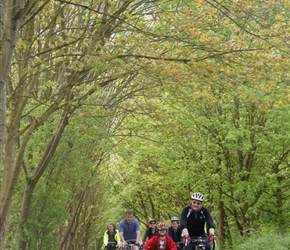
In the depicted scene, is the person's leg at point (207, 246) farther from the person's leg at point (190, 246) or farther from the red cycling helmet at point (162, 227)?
the red cycling helmet at point (162, 227)

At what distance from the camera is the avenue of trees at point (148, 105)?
11867mm

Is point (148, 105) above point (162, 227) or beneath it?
above

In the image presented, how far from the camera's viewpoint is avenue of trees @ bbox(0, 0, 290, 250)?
11.9m

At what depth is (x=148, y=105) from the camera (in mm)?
18578

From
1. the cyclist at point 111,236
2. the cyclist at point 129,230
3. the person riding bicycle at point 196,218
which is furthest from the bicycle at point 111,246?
the person riding bicycle at point 196,218

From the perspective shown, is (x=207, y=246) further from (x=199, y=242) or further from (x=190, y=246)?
(x=190, y=246)

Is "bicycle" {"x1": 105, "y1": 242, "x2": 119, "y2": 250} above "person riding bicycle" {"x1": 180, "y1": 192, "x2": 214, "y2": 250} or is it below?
above

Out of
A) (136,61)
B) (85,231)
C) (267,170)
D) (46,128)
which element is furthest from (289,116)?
(85,231)

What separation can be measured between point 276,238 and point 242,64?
24.8 feet

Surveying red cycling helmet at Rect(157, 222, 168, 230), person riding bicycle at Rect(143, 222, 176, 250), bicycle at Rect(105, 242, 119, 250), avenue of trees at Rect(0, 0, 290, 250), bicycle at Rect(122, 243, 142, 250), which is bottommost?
person riding bicycle at Rect(143, 222, 176, 250)

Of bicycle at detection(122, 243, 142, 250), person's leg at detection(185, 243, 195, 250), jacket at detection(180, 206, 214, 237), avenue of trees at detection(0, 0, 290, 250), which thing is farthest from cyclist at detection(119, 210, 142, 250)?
person's leg at detection(185, 243, 195, 250)

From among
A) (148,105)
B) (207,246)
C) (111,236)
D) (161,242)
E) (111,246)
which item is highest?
(148,105)

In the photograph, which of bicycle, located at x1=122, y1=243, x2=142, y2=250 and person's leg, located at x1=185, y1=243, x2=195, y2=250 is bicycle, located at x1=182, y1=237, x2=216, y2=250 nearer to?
person's leg, located at x1=185, y1=243, x2=195, y2=250

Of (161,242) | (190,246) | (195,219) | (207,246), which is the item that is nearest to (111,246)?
(161,242)
